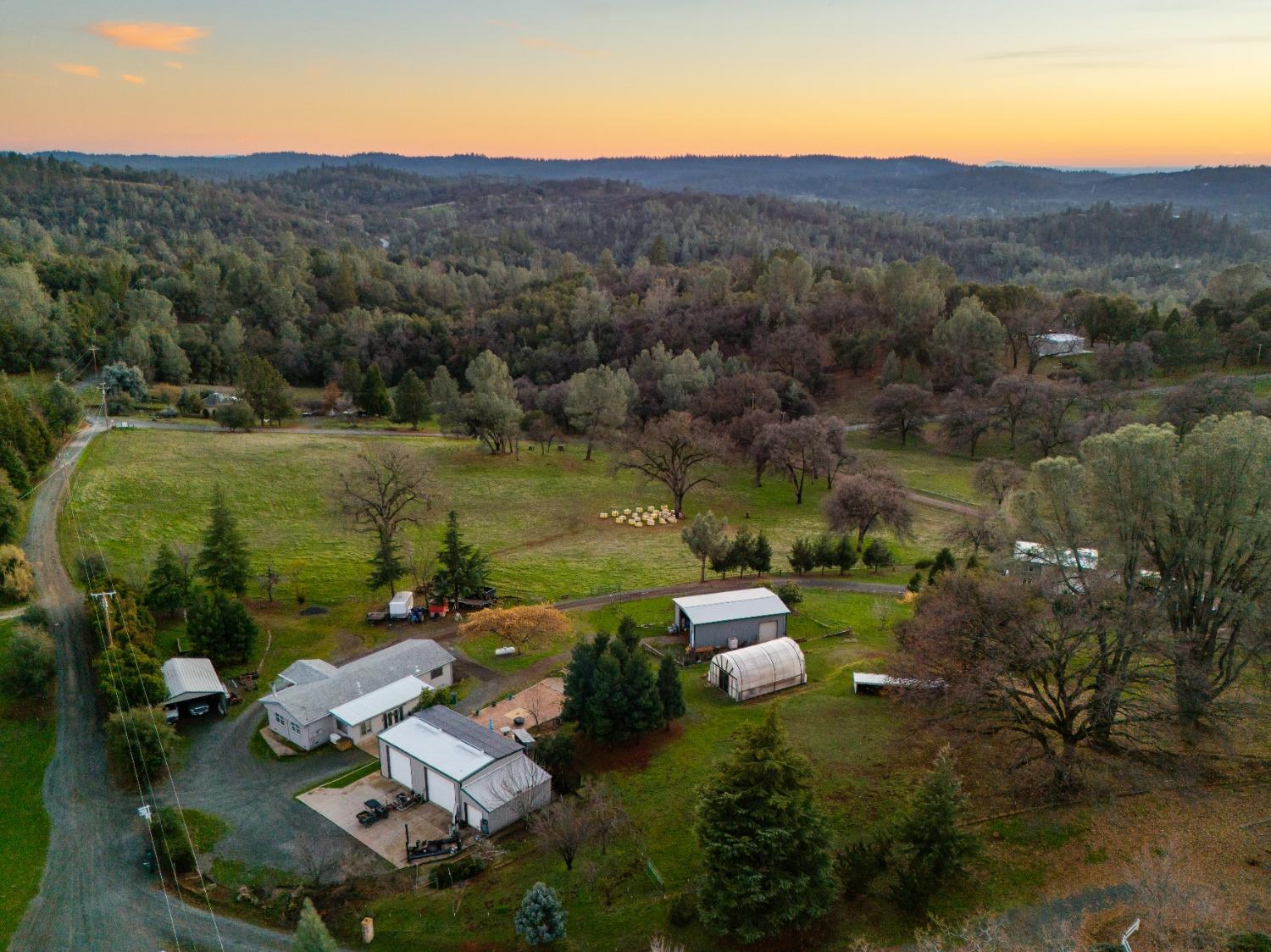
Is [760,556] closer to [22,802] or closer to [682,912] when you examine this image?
[682,912]


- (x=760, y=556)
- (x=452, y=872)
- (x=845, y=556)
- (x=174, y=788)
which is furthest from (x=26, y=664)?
(x=845, y=556)

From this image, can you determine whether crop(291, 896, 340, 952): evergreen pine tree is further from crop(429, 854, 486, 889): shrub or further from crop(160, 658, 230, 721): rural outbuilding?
crop(160, 658, 230, 721): rural outbuilding

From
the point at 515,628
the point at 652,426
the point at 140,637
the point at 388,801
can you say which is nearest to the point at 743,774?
the point at 388,801

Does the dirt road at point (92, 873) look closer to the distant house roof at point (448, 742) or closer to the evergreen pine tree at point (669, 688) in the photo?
the distant house roof at point (448, 742)

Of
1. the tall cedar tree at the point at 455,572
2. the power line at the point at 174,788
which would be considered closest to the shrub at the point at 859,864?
the power line at the point at 174,788

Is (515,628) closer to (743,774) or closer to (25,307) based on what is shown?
(743,774)

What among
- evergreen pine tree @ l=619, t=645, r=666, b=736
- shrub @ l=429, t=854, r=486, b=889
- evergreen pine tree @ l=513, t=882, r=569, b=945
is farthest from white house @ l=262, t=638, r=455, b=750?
evergreen pine tree @ l=513, t=882, r=569, b=945

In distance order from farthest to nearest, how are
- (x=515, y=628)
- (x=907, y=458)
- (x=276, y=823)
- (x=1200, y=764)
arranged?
(x=907, y=458) < (x=515, y=628) < (x=276, y=823) < (x=1200, y=764)
